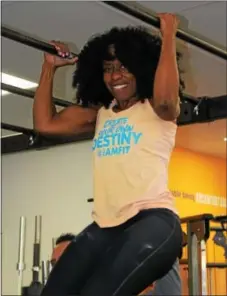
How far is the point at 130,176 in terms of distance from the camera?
1.54 m

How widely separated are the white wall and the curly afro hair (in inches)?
150

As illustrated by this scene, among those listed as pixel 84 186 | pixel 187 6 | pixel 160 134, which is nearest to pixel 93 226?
pixel 160 134

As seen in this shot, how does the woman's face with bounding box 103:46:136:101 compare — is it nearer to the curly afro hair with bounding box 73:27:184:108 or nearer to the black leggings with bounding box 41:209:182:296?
the curly afro hair with bounding box 73:27:184:108

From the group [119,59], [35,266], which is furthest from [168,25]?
[35,266]

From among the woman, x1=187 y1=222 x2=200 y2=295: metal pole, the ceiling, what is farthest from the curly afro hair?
x1=187 y1=222 x2=200 y2=295: metal pole

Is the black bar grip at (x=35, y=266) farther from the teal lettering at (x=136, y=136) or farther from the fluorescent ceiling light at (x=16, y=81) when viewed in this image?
the teal lettering at (x=136, y=136)

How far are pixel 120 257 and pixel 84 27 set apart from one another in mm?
2183

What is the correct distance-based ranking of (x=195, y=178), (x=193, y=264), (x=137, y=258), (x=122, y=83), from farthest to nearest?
(x=195, y=178)
(x=193, y=264)
(x=122, y=83)
(x=137, y=258)

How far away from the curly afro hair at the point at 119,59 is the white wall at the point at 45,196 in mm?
3800

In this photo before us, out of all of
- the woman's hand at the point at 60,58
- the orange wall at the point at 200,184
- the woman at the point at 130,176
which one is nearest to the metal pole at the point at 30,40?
the woman's hand at the point at 60,58

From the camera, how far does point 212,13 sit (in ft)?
10.6

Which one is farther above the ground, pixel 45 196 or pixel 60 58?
pixel 60 58

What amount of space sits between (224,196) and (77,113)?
537 centimetres

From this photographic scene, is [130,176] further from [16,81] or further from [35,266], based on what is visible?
[35,266]
